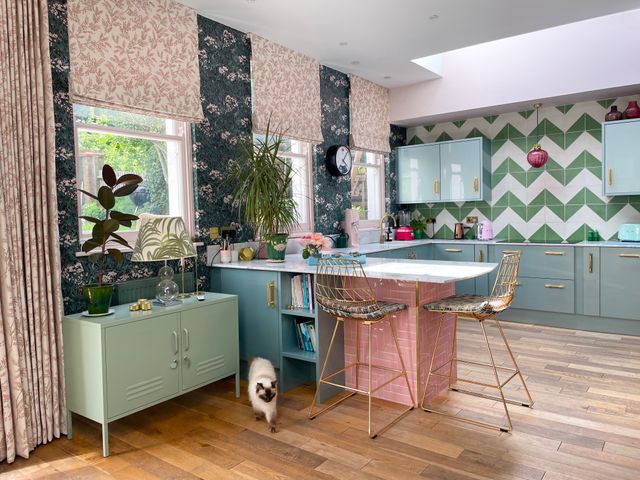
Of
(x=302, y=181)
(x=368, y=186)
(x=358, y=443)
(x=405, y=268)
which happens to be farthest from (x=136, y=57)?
(x=368, y=186)

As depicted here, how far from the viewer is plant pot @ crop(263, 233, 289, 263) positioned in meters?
3.94

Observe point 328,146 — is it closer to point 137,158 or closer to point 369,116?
point 369,116

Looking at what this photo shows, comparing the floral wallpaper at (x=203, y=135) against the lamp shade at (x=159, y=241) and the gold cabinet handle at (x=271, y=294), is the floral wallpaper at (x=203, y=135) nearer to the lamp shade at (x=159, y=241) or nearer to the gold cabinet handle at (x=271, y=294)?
the lamp shade at (x=159, y=241)

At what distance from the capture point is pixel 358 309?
2.97m

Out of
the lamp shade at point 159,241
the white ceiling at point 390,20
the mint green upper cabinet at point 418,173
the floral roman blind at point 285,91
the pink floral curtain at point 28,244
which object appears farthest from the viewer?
the mint green upper cabinet at point 418,173

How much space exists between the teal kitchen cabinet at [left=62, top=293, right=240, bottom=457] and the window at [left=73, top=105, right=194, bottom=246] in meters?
0.76

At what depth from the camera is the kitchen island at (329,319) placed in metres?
3.25

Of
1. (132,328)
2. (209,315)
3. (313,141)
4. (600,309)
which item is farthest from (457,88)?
(132,328)

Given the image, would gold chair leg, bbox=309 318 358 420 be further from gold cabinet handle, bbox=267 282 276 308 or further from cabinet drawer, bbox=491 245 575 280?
cabinet drawer, bbox=491 245 575 280

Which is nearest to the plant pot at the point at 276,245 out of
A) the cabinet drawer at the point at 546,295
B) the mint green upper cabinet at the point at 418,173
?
the cabinet drawer at the point at 546,295

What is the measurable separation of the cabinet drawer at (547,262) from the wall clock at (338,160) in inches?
81.9

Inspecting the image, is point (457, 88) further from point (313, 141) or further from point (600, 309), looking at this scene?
point (600, 309)

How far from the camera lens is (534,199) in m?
6.10

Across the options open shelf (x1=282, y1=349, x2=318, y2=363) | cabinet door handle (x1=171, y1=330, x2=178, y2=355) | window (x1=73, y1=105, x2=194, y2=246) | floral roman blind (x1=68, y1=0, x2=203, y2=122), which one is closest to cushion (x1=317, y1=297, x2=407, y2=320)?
open shelf (x1=282, y1=349, x2=318, y2=363)
